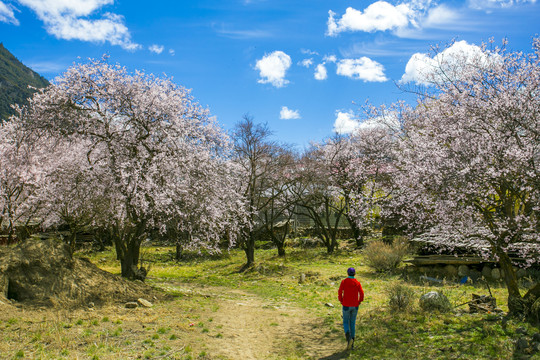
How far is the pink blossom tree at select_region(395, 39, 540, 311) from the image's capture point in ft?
21.9

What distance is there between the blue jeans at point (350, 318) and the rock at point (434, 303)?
8.97 ft

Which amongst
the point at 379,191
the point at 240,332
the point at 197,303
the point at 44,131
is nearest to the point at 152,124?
the point at 44,131

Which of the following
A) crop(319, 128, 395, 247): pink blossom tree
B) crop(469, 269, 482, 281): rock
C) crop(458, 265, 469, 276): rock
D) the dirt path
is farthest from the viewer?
crop(319, 128, 395, 247): pink blossom tree

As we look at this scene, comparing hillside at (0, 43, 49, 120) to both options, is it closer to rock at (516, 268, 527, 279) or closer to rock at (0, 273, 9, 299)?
rock at (0, 273, 9, 299)

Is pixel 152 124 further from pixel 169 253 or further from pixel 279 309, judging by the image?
pixel 169 253

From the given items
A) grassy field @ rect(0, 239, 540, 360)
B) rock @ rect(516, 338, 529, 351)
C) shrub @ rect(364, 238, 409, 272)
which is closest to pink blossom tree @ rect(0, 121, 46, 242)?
grassy field @ rect(0, 239, 540, 360)

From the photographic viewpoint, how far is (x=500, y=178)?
265 inches

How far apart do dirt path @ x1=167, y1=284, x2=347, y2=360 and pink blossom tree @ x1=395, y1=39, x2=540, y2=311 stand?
12.8 feet

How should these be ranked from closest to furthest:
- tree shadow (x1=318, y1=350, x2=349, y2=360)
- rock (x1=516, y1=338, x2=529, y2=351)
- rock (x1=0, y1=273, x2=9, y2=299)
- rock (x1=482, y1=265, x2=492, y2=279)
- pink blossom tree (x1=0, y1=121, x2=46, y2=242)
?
rock (x1=516, y1=338, x2=529, y2=351)
tree shadow (x1=318, y1=350, x2=349, y2=360)
rock (x1=0, y1=273, x2=9, y2=299)
pink blossom tree (x1=0, y1=121, x2=46, y2=242)
rock (x1=482, y1=265, x2=492, y2=279)

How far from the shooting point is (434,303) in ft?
28.7

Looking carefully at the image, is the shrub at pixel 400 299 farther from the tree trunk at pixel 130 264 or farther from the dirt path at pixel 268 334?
the tree trunk at pixel 130 264

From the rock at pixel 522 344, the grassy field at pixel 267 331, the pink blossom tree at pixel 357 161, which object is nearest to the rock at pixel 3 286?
the grassy field at pixel 267 331

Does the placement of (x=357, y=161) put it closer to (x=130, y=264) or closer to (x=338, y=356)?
(x=130, y=264)

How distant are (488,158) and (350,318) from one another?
13.5 feet
